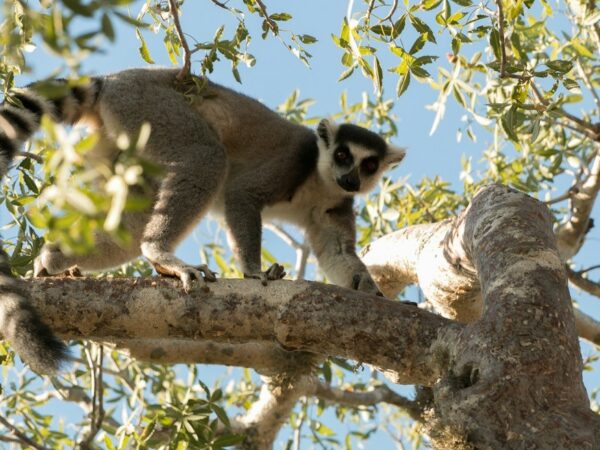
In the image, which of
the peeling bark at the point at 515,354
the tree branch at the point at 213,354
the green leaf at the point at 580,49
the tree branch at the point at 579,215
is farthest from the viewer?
the tree branch at the point at 579,215

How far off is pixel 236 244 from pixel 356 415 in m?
5.13

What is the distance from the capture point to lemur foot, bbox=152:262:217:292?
4984 mm

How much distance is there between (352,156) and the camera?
816 cm

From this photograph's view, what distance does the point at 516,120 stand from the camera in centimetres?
545

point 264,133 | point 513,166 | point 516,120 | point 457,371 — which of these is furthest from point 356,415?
point 457,371

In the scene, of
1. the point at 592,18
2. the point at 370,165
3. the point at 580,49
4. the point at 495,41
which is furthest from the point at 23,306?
the point at 580,49

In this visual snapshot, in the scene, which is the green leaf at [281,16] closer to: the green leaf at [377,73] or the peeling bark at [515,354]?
the green leaf at [377,73]

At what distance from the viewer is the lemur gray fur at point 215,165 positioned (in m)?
6.16

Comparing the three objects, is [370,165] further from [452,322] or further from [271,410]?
[452,322]

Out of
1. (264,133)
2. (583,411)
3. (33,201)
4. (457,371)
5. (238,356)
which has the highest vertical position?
(264,133)

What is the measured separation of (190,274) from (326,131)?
11.9 feet

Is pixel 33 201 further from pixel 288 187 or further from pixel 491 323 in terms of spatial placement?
pixel 491 323

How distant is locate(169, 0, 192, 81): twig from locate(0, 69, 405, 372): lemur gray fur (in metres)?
0.14

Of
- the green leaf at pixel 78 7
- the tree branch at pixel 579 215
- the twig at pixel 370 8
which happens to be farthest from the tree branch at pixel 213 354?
the green leaf at pixel 78 7
